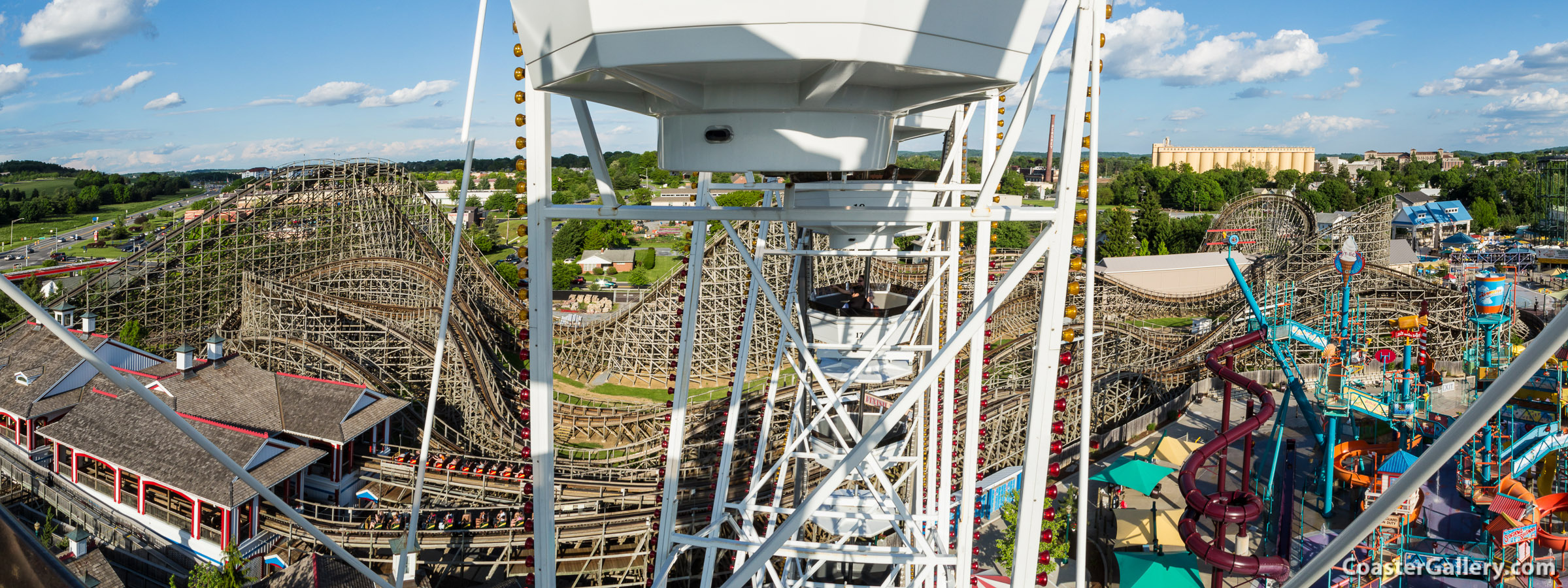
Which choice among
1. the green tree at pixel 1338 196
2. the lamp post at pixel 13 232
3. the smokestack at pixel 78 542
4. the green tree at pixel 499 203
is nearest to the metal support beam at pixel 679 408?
the smokestack at pixel 78 542

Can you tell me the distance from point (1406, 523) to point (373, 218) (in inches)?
983

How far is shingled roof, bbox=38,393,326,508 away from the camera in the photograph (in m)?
11.9

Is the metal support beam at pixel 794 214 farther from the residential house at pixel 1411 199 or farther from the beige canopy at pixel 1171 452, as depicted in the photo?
the residential house at pixel 1411 199

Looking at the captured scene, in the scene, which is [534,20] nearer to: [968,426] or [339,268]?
[968,426]

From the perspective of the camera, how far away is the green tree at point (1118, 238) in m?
43.1

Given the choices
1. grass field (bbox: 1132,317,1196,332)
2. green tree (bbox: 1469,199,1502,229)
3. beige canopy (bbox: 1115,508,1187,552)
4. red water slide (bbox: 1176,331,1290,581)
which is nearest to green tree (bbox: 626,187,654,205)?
grass field (bbox: 1132,317,1196,332)

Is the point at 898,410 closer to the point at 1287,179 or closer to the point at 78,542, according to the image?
the point at 78,542

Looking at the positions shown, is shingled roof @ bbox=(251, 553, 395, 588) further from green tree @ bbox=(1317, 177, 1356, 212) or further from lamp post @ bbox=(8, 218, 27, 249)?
green tree @ bbox=(1317, 177, 1356, 212)

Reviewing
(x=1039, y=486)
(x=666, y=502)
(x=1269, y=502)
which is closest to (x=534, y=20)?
(x=1039, y=486)

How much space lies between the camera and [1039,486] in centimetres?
343

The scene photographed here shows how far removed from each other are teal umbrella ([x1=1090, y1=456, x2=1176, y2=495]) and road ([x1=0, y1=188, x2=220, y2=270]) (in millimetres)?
44073

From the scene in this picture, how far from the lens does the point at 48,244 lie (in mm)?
48656

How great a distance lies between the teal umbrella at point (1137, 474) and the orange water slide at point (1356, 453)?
A: 109 inches

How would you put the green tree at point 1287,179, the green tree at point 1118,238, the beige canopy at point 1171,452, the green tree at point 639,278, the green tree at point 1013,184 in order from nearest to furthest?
1. the beige canopy at point 1171,452
2. the green tree at point 639,278
3. the green tree at point 1118,238
4. the green tree at point 1013,184
5. the green tree at point 1287,179
